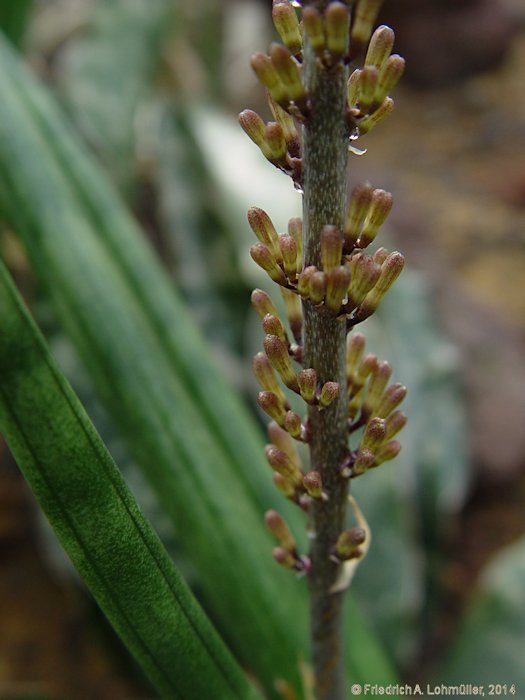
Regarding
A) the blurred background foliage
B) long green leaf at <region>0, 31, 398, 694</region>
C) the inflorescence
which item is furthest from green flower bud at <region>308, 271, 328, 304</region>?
the blurred background foliage

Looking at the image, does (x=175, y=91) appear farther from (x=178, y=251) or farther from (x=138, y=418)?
(x=138, y=418)

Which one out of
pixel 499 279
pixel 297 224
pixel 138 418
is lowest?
pixel 499 279

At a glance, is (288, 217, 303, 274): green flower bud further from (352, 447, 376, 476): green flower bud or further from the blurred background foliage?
the blurred background foliage

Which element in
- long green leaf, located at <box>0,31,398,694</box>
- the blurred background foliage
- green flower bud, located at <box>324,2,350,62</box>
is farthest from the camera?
the blurred background foliage

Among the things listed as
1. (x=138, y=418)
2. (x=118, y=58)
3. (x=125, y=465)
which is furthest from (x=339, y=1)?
(x=118, y=58)

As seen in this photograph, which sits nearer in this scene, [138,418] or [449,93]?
[138,418]

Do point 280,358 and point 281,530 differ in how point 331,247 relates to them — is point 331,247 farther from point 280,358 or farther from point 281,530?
point 281,530

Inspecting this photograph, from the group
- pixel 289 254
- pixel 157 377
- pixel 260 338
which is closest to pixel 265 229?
pixel 289 254
